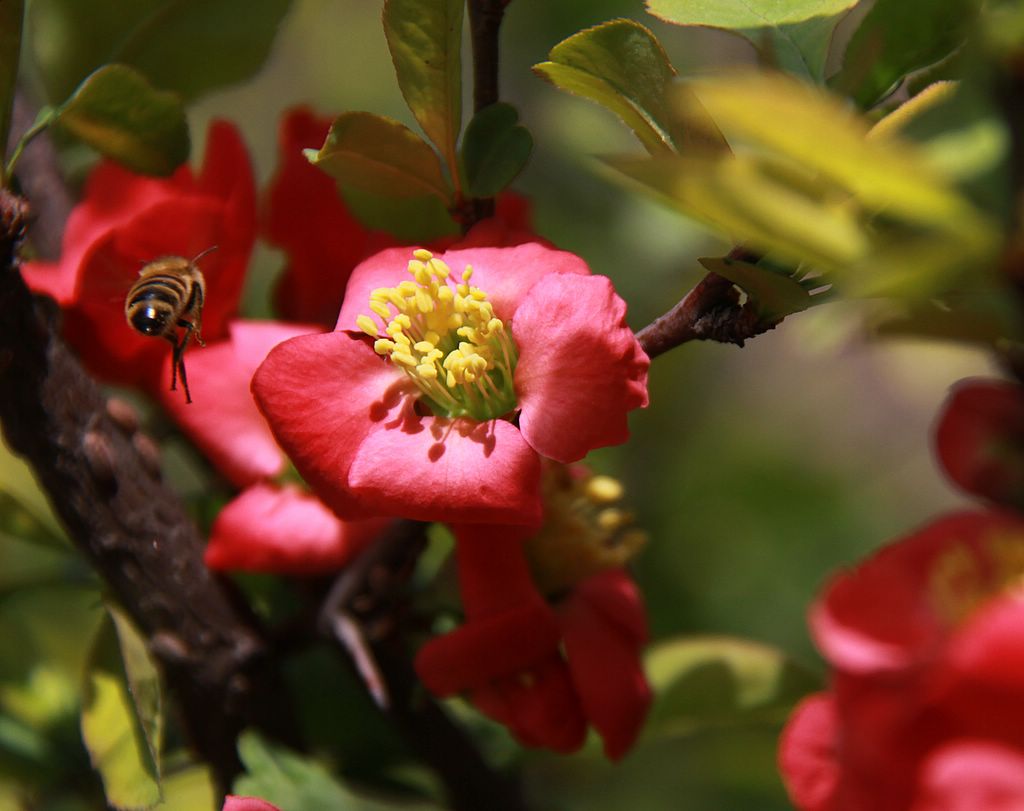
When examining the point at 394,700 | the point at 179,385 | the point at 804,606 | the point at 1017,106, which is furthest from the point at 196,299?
the point at 804,606

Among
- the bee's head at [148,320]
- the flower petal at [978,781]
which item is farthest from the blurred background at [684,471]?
the flower petal at [978,781]

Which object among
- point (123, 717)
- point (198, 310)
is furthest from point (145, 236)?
point (123, 717)

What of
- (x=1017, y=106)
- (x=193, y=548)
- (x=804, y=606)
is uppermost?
(x=1017, y=106)

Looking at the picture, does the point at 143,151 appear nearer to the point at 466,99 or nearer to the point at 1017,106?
the point at 1017,106

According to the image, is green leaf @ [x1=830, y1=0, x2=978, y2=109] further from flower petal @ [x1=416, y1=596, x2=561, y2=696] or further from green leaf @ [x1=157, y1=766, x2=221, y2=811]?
green leaf @ [x1=157, y1=766, x2=221, y2=811]

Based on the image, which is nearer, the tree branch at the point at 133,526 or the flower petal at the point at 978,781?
the flower petal at the point at 978,781

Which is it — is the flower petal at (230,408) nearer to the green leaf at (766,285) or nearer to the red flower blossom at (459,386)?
the red flower blossom at (459,386)
